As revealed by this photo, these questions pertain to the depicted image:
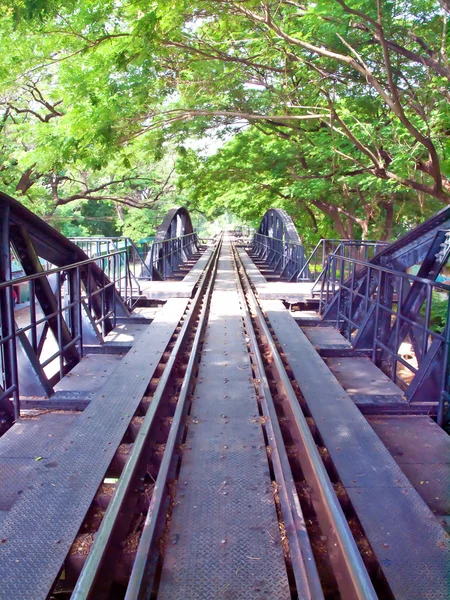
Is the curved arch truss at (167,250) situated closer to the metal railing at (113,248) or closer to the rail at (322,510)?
the metal railing at (113,248)

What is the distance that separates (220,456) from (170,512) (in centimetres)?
71

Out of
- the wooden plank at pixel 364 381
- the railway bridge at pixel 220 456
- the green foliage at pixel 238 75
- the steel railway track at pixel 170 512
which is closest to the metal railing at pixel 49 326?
the railway bridge at pixel 220 456

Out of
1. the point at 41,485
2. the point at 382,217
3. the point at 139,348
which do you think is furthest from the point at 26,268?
the point at 382,217

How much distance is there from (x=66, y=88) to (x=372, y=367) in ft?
25.6

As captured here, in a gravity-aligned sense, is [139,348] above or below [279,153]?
below

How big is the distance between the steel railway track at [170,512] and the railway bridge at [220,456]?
1cm

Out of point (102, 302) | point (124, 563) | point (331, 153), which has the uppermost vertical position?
point (331, 153)

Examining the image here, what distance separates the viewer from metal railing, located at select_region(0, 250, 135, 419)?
419 centimetres

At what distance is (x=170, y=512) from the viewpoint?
305 cm

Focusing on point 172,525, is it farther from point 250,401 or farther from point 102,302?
point 102,302

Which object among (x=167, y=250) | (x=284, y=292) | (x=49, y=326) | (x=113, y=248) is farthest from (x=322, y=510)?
(x=167, y=250)

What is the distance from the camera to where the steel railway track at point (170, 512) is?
2.48 m

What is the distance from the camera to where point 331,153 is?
43.8 feet

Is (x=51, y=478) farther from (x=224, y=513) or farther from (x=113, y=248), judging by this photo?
(x=113, y=248)
